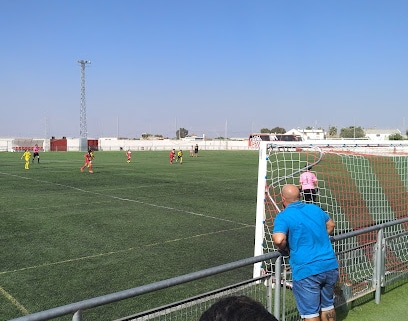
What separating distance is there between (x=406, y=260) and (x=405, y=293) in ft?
3.29

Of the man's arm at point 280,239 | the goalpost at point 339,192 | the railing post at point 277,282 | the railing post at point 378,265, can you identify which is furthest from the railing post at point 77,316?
the railing post at point 378,265

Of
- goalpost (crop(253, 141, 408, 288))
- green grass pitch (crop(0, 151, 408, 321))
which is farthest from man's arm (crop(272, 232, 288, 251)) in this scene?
green grass pitch (crop(0, 151, 408, 321))

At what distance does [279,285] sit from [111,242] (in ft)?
18.4

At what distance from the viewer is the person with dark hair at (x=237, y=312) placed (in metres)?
1.36

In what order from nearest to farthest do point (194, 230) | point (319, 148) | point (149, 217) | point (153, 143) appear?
point (319, 148) → point (194, 230) → point (149, 217) → point (153, 143)

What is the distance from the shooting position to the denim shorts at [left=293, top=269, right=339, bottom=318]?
4188mm

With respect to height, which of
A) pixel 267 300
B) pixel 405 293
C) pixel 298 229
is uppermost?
pixel 298 229

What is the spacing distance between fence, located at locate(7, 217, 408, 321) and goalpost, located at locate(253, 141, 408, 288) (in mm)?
120

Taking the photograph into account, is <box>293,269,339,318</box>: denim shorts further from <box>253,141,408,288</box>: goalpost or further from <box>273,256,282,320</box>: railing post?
<box>253,141,408,288</box>: goalpost

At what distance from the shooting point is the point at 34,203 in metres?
14.9

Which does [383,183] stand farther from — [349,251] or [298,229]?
[298,229]

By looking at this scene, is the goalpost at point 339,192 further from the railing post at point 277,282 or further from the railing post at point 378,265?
the railing post at point 277,282

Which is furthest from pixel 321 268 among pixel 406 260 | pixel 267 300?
pixel 406 260

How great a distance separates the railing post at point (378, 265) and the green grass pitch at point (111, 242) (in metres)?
2.09
